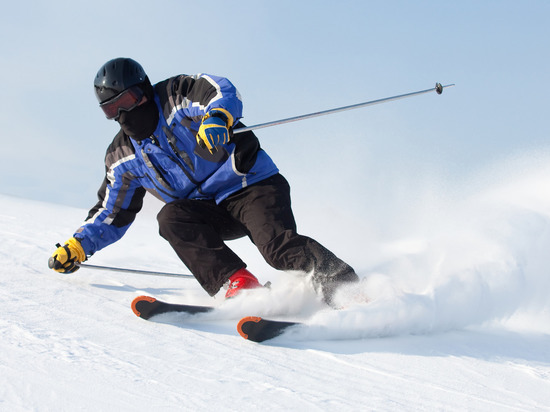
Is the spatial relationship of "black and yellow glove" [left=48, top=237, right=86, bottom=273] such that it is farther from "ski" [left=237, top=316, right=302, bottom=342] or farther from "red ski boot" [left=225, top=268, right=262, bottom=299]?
"ski" [left=237, top=316, right=302, bottom=342]

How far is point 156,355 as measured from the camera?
171cm

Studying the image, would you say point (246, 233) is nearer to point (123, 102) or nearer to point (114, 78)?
point (123, 102)

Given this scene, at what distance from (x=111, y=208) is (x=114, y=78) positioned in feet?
2.94

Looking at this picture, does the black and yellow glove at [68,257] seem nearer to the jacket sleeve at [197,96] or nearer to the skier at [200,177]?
the skier at [200,177]

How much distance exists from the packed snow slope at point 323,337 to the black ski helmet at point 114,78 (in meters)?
1.12

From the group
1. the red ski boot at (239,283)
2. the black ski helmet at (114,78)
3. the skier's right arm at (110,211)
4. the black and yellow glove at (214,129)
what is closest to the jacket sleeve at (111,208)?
the skier's right arm at (110,211)

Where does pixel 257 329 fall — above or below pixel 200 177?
below

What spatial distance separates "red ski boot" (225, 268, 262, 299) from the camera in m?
2.49

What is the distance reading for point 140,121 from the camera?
279 centimetres

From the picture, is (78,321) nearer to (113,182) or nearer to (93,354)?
(93,354)

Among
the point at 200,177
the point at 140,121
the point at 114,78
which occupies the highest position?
the point at 114,78

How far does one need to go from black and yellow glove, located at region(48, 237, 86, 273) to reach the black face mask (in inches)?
32.0

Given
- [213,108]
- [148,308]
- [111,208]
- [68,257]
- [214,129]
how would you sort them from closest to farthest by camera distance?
[148,308] < [214,129] < [213,108] < [68,257] < [111,208]

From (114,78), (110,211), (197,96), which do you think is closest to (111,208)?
(110,211)
